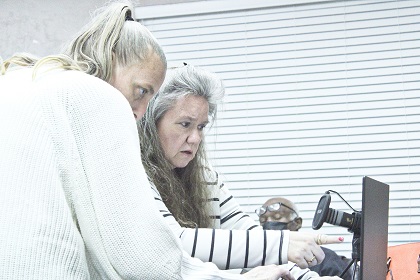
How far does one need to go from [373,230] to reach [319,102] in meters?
2.55

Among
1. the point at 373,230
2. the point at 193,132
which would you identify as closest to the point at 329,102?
the point at 193,132

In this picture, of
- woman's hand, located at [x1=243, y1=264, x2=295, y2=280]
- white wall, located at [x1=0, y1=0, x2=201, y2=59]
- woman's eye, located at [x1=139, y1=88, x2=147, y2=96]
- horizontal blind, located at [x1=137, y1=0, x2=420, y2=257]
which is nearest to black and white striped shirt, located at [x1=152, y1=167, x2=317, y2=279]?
woman's hand, located at [x1=243, y1=264, x2=295, y2=280]

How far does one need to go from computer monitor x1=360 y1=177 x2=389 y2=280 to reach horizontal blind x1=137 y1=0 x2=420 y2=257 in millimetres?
2226

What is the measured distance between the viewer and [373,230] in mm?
2004

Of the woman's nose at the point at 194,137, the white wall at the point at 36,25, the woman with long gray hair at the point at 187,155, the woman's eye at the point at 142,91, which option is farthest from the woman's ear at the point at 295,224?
the woman's eye at the point at 142,91

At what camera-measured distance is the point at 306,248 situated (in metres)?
2.00

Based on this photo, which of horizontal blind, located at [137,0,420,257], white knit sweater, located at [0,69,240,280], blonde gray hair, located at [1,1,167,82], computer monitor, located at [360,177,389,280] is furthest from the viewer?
horizontal blind, located at [137,0,420,257]

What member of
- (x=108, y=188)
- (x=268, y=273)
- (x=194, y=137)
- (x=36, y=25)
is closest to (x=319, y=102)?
(x=36, y=25)

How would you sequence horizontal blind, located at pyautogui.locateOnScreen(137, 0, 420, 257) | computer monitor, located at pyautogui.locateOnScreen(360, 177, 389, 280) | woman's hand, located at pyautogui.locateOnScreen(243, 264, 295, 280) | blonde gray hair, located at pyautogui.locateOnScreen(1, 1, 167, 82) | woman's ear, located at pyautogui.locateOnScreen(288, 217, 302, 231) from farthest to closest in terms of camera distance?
horizontal blind, located at pyautogui.locateOnScreen(137, 0, 420, 257) → woman's ear, located at pyautogui.locateOnScreen(288, 217, 302, 231) → computer monitor, located at pyautogui.locateOnScreen(360, 177, 389, 280) → woman's hand, located at pyautogui.locateOnScreen(243, 264, 295, 280) → blonde gray hair, located at pyautogui.locateOnScreen(1, 1, 167, 82)

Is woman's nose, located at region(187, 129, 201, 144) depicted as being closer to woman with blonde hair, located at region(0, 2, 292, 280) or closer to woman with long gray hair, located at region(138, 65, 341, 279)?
woman with long gray hair, located at region(138, 65, 341, 279)

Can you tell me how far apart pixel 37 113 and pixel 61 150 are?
0.25 feet

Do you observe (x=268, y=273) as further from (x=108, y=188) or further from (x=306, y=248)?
(x=108, y=188)

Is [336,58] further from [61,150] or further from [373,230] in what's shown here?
[61,150]

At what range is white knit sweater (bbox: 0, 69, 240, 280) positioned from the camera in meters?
1.11
